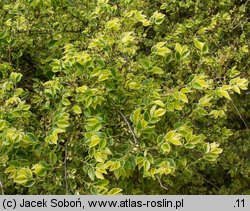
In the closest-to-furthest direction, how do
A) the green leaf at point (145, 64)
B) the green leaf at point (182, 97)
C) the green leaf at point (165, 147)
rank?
the green leaf at point (165, 147)
the green leaf at point (182, 97)
the green leaf at point (145, 64)

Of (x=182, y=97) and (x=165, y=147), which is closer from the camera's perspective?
(x=165, y=147)

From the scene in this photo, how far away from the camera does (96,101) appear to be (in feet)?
6.50

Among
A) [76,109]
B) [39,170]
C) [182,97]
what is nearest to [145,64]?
[182,97]

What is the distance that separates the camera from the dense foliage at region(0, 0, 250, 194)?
6.32ft

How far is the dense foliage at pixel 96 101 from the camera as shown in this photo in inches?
75.9

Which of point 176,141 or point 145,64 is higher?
point 145,64

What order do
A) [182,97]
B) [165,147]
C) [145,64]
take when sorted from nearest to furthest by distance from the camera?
[165,147] → [182,97] → [145,64]

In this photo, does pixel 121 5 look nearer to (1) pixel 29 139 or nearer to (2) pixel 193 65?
(2) pixel 193 65

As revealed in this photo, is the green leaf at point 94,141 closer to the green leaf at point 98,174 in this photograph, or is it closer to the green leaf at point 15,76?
the green leaf at point 98,174

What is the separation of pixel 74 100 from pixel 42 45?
66 cm

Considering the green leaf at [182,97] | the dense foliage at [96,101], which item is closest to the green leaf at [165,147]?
the dense foliage at [96,101]

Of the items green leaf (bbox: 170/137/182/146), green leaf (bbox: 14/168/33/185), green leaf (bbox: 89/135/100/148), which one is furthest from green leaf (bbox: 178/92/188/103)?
green leaf (bbox: 14/168/33/185)

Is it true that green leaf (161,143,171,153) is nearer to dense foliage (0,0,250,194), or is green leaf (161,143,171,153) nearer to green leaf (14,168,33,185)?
dense foliage (0,0,250,194)

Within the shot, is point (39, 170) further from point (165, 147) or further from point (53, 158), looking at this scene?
point (165, 147)
